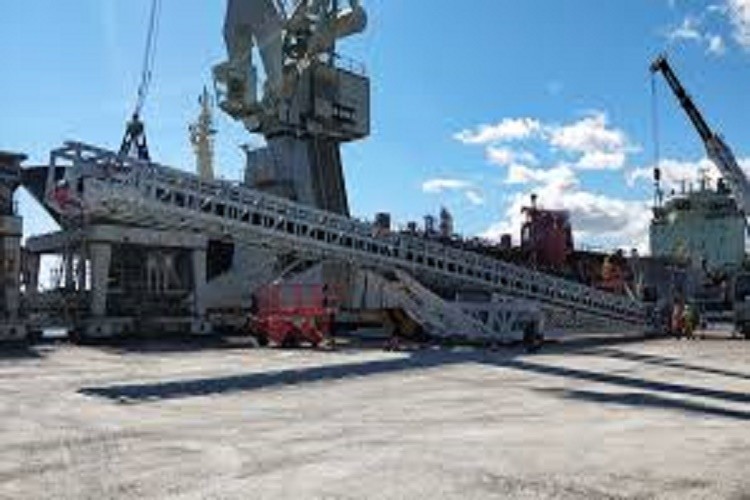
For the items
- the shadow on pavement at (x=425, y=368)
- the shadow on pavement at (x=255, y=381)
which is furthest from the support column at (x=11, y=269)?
the shadow on pavement at (x=255, y=381)

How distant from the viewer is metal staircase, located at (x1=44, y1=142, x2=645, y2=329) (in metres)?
25.1

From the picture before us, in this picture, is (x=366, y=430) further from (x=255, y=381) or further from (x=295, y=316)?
(x=295, y=316)

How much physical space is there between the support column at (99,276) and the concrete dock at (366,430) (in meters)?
9.48

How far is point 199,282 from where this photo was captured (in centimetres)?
3600

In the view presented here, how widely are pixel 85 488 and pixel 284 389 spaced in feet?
28.2

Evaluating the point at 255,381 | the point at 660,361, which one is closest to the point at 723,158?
the point at 660,361

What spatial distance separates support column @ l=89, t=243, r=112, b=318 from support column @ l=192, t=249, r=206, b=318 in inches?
144

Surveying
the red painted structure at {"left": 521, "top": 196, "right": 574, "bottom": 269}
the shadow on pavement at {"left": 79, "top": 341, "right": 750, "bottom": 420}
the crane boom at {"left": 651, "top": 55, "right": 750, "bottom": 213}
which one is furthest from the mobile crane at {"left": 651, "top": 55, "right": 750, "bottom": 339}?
the shadow on pavement at {"left": 79, "top": 341, "right": 750, "bottom": 420}

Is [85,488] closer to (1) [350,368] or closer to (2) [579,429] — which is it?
(2) [579,429]

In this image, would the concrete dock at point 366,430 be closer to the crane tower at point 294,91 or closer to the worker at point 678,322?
the worker at point 678,322

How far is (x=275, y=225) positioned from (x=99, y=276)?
22.4 ft

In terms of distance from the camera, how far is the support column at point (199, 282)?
3559cm

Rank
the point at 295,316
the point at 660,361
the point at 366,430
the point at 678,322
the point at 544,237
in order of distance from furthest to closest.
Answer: the point at 544,237 < the point at 678,322 < the point at 295,316 < the point at 660,361 < the point at 366,430

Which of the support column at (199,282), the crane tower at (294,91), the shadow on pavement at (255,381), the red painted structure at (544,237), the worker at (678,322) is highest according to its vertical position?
the crane tower at (294,91)
